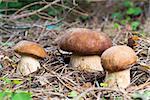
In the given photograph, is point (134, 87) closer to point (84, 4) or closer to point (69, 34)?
point (69, 34)

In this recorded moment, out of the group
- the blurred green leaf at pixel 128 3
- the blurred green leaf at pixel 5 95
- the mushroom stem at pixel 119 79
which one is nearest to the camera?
the blurred green leaf at pixel 5 95

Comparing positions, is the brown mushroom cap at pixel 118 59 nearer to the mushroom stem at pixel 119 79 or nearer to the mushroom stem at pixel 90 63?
the mushroom stem at pixel 119 79

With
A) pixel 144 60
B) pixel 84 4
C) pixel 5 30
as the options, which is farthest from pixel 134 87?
pixel 84 4

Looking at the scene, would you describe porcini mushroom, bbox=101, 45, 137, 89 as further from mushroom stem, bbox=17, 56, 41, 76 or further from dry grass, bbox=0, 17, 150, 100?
mushroom stem, bbox=17, 56, 41, 76

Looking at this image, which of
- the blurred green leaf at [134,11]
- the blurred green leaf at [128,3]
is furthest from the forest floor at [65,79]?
the blurred green leaf at [128,3]

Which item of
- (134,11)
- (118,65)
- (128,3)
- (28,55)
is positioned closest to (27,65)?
(28,55)

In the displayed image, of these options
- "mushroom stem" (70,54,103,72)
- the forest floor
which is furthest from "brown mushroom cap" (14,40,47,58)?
"mushroom stem" (70,54,103,72)
